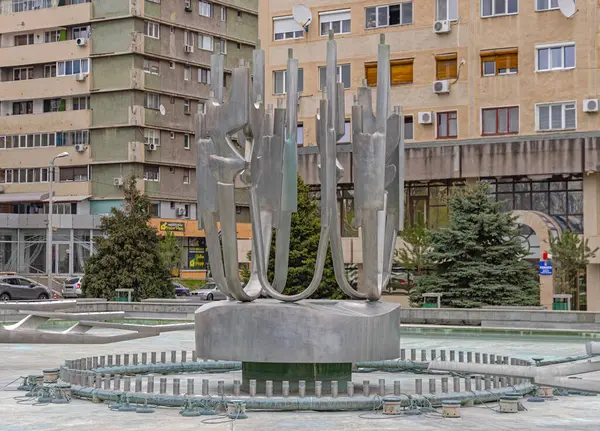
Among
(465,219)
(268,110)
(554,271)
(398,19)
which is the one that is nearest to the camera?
(268,110)

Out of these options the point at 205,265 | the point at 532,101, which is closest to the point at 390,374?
the point at 532,101

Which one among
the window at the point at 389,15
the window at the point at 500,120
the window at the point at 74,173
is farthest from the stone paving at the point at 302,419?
the window at the point at 74,173

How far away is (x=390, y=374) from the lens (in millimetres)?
18125

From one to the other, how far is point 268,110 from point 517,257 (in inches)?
858

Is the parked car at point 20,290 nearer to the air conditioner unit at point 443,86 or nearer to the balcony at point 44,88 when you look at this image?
the air conditioner unit at point 443,86

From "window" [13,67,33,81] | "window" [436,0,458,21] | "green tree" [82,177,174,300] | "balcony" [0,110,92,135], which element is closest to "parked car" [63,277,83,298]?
"green tree" [82,177,174,300]

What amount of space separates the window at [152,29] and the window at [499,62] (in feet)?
104

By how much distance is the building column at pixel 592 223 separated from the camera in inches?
1593

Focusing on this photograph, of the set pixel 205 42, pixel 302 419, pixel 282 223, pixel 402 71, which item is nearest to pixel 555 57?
pixel 402 71

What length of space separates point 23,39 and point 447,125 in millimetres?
39933

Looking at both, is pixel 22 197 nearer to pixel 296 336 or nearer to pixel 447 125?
pixel 447 125

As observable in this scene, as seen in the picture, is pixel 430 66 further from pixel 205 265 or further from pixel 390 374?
pixel 205 265

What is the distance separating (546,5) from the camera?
4222 cm

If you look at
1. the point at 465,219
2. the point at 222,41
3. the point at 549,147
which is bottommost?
the point at 465,219
